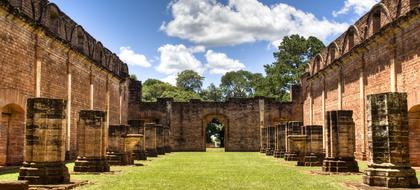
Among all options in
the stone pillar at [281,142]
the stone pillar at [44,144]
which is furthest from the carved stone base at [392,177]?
the stone pillar at [281,142]

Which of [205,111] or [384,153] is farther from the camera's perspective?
[205,111]

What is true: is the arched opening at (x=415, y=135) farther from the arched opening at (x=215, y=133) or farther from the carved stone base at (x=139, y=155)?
→ the arched opening at (x=215, y=133)

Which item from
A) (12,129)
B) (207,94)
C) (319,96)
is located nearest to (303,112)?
(319,96)

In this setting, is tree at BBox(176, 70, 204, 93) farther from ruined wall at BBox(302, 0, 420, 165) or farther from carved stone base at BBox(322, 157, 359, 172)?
carved stone base at BBox(322, 157, 359, 172)

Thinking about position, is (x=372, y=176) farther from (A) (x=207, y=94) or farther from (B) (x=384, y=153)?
(A) (x=207, y=94)

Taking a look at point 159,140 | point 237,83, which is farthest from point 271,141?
point 237,83

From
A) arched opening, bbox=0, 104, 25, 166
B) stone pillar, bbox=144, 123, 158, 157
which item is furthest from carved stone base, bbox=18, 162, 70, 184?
stone pillar, bbox=144, 123, 158, 157

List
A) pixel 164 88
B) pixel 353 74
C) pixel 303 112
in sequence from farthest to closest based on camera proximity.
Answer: pixel 164 88, pixel 303 112, pixel 353 74

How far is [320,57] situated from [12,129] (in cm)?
1776

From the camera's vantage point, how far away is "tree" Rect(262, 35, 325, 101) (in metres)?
47.4

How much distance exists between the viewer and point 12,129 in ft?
48.9

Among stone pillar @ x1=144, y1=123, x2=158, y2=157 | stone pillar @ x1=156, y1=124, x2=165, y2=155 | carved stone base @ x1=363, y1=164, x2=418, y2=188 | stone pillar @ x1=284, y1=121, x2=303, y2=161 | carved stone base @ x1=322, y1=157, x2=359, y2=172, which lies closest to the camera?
carved stone base @ x1=363, y1=164, x2=418, y2=188

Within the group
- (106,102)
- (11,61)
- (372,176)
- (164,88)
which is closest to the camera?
(372,176)

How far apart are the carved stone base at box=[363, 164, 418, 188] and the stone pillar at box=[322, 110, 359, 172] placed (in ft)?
11.2
